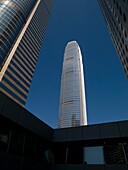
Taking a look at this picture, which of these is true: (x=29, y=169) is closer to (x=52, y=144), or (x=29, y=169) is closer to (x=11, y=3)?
(x=52, y=144)

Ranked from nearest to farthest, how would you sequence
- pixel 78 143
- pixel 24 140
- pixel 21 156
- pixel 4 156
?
pixel 4 156, pixel 21 156, pixel 24 140, pixel 78 143

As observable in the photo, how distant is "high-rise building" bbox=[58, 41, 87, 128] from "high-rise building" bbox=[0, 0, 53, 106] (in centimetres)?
6989

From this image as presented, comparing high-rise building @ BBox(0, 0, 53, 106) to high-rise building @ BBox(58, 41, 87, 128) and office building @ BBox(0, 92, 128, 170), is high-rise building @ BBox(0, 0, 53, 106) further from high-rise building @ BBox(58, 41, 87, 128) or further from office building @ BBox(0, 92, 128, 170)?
high-rise building @ BBox(58, 41, 87, 128)

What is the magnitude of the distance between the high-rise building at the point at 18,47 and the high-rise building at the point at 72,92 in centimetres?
6989

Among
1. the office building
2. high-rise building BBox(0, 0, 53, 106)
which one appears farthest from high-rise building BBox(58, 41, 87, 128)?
the office building

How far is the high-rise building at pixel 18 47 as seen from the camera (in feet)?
206

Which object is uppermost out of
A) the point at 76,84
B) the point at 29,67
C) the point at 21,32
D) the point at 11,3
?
the point at 11,3

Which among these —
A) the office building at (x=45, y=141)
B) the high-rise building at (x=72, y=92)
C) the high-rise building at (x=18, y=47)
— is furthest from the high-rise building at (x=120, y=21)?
the high-rise building at (x=72, y=92)

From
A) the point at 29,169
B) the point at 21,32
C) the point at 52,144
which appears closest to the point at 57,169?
the point at 52,144

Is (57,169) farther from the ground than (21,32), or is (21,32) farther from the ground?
(21,32)

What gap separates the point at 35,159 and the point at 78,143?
325 cm

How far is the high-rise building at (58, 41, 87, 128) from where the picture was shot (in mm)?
151500

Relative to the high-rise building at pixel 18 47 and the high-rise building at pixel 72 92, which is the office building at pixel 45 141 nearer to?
the high-rise building at pixel 18 47

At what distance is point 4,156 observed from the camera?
6.46 m
